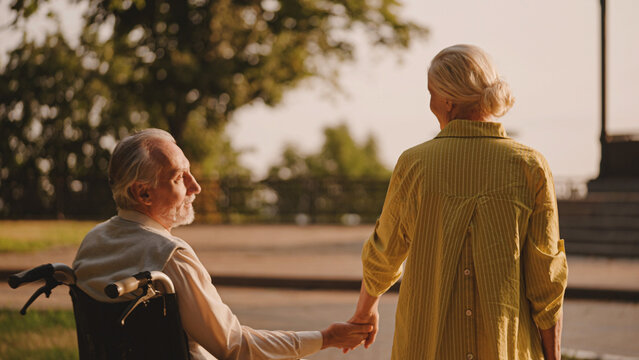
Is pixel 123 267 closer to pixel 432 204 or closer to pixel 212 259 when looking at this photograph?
pixel 432 204

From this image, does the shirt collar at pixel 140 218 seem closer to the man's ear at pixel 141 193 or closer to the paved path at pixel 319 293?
the man's ear at pixel 141 193

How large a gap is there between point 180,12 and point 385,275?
25.3 metres

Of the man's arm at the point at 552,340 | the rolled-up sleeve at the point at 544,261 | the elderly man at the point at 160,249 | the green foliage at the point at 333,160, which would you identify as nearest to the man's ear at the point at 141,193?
the elderly man at the point at 160,249

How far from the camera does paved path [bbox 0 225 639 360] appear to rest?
7148mm

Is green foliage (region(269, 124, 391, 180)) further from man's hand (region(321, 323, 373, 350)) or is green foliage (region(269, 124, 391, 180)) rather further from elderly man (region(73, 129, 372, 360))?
elderly man (region(73, 129, 372, 360))

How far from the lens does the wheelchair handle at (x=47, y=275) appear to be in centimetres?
224

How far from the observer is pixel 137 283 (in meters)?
2.02

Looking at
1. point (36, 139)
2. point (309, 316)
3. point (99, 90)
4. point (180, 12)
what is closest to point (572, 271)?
point (309, 316)

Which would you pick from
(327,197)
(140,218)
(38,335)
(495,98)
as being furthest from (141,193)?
(327,197)

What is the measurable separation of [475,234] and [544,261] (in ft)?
0.75

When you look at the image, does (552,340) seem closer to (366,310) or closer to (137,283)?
(366,310)

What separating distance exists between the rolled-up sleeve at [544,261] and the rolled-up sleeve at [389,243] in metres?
0.40

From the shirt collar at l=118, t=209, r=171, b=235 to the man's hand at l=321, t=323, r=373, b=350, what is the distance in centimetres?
74

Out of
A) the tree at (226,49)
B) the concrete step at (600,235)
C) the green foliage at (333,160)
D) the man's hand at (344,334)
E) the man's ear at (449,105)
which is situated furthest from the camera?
the green foliage at (333,160)
